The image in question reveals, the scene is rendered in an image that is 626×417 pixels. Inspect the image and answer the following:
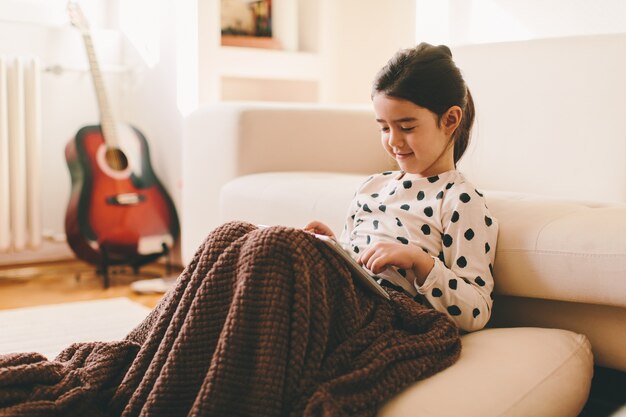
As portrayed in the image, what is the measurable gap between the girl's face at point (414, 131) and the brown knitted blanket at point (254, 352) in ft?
0.91

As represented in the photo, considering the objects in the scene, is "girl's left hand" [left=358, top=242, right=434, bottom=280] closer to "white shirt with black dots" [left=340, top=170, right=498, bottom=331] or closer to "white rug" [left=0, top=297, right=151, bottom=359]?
"white shirt with black dots" [left=340, top=170, right=498, bottom=331]

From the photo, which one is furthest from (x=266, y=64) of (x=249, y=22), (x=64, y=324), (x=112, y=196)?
(x=64, y=324)

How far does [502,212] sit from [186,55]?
1.84 m

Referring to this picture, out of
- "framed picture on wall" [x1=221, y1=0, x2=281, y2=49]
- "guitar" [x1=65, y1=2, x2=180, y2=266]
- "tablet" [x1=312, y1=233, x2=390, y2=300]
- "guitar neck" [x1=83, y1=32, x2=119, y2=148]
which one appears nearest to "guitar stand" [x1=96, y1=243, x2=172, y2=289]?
"guitar" [x1=65, y1=2, x2=180, y2=266]

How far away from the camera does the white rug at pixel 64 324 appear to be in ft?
6.57

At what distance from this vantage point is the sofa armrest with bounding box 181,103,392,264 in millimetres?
2129

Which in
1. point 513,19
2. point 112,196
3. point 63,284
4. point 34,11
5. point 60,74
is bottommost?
point 63,284

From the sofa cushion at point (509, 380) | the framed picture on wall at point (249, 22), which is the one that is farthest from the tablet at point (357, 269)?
the framed picture on wall at point (249, 22)

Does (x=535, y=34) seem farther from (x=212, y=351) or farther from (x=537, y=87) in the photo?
(x=212, y=351)

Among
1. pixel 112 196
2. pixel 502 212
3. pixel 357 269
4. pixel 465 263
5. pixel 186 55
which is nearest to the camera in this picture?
pixel 357 269

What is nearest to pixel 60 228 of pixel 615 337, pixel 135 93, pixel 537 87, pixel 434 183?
pixel 135 93

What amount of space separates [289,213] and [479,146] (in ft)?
1.66

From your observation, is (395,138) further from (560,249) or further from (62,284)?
(62,284)

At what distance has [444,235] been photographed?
1292 mm
